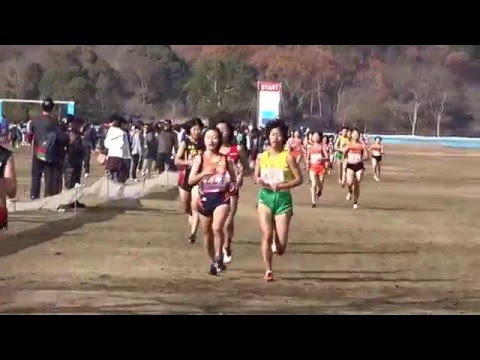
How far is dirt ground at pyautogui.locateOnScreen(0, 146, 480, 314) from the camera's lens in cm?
830

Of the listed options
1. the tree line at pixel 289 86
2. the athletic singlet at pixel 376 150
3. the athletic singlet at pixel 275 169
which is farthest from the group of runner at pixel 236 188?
the athletic singlet at pixel 376 150

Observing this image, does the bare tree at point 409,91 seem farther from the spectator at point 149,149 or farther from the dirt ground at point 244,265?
the dirt ground at point 244,265

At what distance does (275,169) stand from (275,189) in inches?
6.9

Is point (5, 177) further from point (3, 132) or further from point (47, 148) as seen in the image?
point (47, 148)

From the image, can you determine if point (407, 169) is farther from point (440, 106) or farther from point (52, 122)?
point (52, 122)

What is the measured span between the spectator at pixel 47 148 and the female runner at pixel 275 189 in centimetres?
426

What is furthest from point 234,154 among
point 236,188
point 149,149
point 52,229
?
point 149,149

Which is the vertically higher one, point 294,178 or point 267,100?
point 267,100

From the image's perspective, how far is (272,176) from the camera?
30.5 ft

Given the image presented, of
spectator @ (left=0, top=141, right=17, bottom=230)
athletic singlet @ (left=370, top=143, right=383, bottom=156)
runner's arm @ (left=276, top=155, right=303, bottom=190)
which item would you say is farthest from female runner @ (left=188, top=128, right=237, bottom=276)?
athletic singlet @ (left=370, top=143, right=383, bottom=156)

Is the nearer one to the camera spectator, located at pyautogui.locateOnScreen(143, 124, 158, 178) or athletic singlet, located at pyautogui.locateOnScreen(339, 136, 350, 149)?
athletic singlet, located at pyautogui.locateOnScreen(339, 136, 350, 149)

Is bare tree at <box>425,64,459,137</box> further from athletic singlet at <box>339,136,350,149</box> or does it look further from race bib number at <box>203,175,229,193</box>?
race bib number at <box>203,175,229,193</box>

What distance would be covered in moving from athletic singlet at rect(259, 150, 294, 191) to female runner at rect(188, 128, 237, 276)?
27 centimetres
